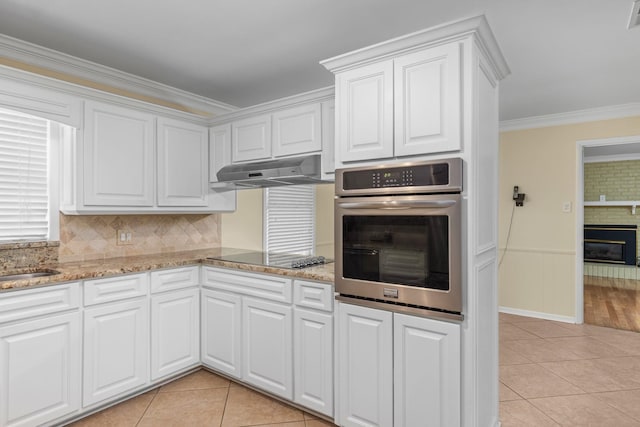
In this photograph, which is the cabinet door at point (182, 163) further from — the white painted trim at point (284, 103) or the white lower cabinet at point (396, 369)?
the white lower cabinet at point (396, 369)

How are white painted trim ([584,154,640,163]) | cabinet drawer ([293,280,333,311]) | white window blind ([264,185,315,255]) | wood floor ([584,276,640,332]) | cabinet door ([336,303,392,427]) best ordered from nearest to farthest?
cabinet door ([336,303,392,427])
cabinet drawer ([293,280,333,311])
white window blind ([264,185,315,255])
wood floor ([584,276,640,332])
white painted trim ([584,154,640,163])

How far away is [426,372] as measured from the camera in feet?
6.14

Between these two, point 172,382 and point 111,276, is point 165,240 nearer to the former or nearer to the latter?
point 111,276

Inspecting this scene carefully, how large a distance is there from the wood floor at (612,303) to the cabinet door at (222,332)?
14.2 feet

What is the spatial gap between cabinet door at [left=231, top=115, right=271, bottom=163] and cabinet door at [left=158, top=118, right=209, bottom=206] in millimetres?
379

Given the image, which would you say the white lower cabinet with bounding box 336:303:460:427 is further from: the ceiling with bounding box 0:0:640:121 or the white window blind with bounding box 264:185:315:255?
the white window blind with bounding box 264:185:315:255

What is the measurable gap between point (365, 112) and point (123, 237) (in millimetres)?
2447

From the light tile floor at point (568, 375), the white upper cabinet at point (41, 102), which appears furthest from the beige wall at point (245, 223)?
the light tile floor at point (568, 375)

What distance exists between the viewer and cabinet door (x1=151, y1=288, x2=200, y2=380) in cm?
275

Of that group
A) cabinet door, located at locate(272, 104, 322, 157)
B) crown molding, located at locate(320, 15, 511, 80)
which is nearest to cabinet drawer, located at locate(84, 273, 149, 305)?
cabinet door, located at locate(272, 104, 322, 157)

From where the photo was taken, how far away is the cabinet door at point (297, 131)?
2711 millimetres

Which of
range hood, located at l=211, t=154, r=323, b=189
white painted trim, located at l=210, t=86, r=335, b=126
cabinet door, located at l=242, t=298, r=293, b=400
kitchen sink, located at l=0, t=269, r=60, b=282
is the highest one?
white painted trim, located at l=210, t=86, r=335, b=126

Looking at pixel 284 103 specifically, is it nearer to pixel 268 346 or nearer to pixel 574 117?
pixel 268 346

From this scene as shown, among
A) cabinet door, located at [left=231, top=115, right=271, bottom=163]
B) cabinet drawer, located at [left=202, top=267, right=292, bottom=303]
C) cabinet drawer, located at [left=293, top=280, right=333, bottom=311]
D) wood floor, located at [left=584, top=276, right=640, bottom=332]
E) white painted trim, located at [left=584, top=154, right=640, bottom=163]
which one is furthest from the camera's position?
white painted trim, located at [left=584, top=154, right=640, bottom=163]
